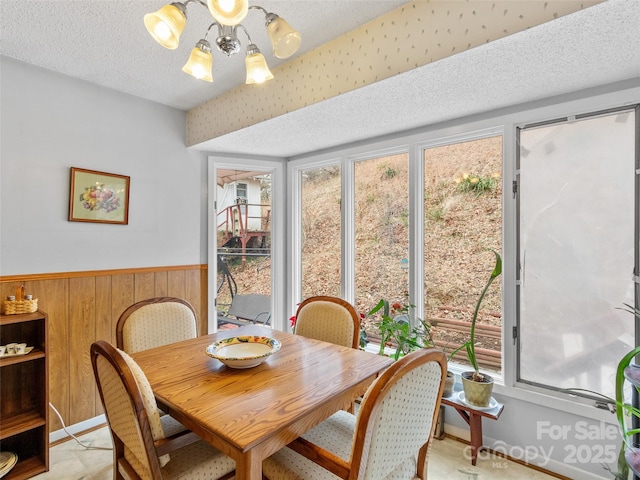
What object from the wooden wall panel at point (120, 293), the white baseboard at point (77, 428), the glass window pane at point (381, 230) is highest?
the glass window pane at point (381, 230)

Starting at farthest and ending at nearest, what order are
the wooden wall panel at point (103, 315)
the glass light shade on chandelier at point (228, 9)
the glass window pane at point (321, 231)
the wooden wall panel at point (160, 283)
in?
the glass window pane at point (321, 231) → the wooden wall panel at point (160, 283) → the wooden wall panel at point (103, 315) → the glass light shade on chandelier at point (228, 9)

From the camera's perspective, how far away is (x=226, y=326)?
320cm

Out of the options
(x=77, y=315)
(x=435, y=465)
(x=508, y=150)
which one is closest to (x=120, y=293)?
(x=77, y=315)

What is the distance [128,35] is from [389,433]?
2.30 metres

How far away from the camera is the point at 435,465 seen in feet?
6.51

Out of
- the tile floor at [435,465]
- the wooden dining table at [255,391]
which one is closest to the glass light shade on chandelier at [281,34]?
the wooden dining table at [255,391]

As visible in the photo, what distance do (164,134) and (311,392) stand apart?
2.47 m

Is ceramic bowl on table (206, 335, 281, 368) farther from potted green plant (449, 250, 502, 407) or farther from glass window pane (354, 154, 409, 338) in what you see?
glass window pane (354, 154, 409, 338)

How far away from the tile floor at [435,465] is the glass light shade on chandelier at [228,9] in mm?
2398

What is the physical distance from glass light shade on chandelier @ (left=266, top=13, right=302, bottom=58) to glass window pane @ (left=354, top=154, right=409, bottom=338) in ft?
5.18

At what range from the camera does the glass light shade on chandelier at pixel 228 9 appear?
1090 mm

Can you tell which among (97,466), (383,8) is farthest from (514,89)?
(97,466)

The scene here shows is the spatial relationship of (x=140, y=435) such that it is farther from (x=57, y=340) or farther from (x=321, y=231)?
(x=321, y=231)

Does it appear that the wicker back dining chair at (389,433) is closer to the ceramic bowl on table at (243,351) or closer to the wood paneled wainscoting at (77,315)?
the ceramic bowl on table at (243,351)
